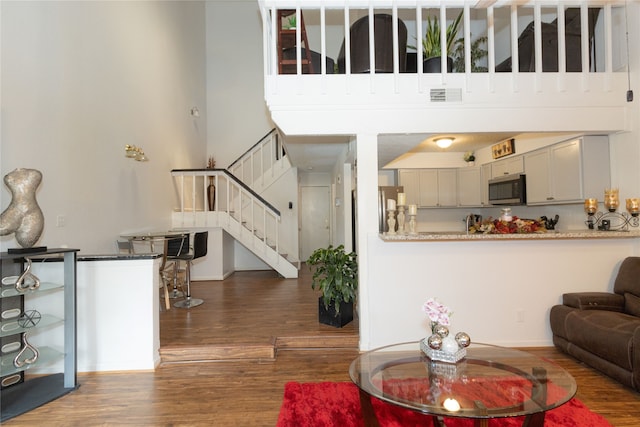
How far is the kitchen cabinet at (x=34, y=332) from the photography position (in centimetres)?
249

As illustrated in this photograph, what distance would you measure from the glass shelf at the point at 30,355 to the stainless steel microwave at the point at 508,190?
18.8ft

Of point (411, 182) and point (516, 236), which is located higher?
point (411, 182)

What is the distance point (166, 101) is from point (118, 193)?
2.62m

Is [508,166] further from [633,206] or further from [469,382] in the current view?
[469,382]

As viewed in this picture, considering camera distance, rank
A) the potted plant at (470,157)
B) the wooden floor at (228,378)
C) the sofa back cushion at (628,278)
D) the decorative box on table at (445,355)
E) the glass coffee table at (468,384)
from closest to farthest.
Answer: the glass coffee table at (468,384), the decorative box on table at (445,355), the wooden floor at (228,378), the sofa back cushion at (628,278), the potted plant at (470,157)

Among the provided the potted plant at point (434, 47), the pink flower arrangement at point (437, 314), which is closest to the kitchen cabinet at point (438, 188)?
the potted plant at point (434, 47)

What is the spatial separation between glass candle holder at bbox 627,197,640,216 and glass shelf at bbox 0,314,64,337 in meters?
5.43

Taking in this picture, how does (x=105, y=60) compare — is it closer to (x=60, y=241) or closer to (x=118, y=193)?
(x=118, y=193)

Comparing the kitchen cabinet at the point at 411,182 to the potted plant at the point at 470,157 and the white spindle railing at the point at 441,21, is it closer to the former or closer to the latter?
the potted plant at the point at 470,157

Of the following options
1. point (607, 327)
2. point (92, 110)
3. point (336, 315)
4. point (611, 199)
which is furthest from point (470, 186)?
point (92, 110)

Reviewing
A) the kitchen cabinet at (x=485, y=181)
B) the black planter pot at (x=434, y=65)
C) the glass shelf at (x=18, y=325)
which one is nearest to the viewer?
the glass shelf at (x=18, y=325)

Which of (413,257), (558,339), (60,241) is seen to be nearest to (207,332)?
(60,241)

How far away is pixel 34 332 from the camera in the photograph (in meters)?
2.93

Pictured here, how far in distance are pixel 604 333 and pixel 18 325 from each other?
4672 mm
